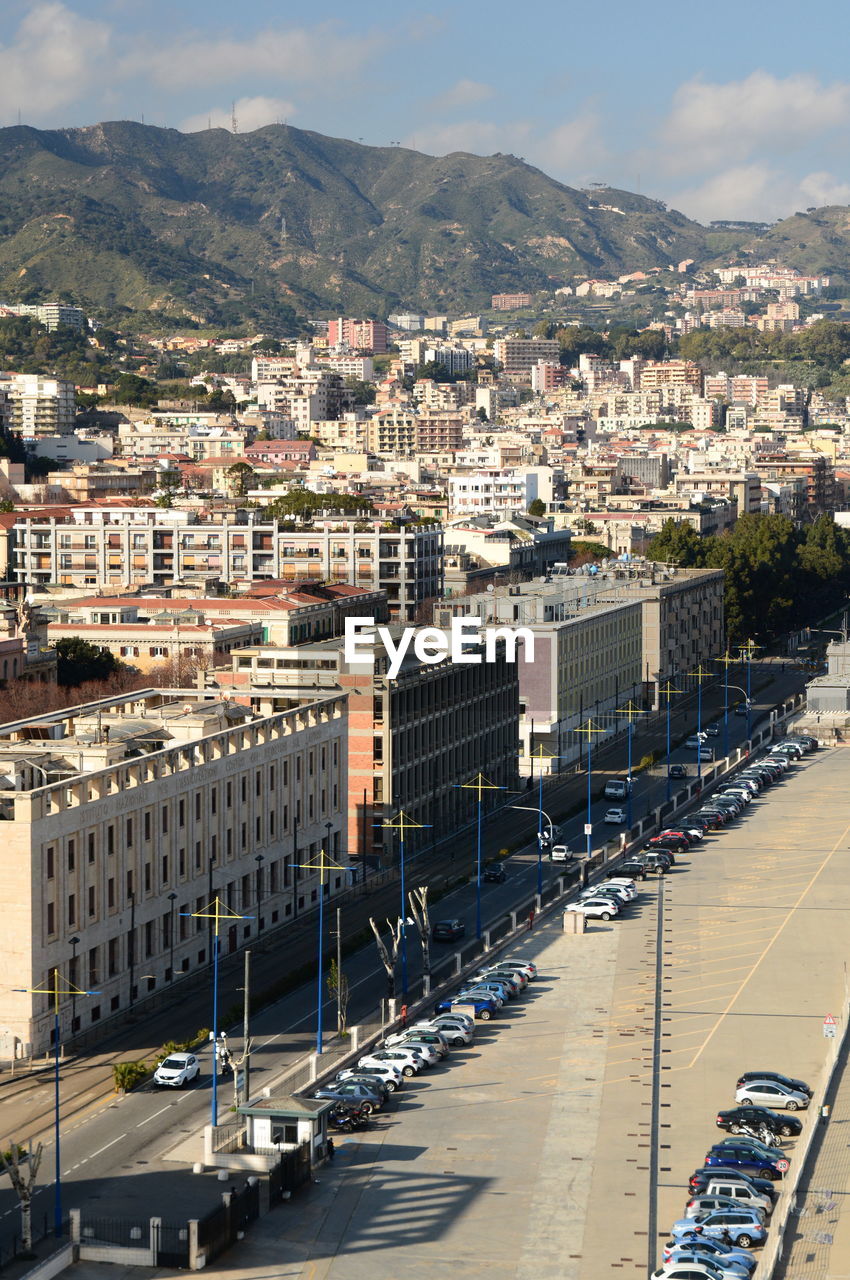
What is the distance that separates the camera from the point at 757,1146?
5591 centimetres

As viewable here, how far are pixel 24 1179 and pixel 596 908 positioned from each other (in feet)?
119

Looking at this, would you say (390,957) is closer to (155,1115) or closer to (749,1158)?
(155,1115)

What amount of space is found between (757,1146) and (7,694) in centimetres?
6110

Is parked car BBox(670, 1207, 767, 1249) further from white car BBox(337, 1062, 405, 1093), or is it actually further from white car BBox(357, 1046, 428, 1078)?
white car BBox(357, 1046, 428, 1078)

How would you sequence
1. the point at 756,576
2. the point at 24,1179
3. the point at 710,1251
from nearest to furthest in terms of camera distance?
the point at 710,1251 → the point at 24,1179 → the point at 756,576

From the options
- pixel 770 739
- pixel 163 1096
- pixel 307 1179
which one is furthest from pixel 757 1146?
pixel 770 739

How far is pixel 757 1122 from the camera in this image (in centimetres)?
5816

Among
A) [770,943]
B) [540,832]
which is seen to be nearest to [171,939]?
[770,943]

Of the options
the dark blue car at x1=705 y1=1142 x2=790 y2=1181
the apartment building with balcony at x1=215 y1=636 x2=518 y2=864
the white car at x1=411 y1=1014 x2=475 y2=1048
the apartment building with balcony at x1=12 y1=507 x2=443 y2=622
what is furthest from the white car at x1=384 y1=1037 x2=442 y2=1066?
the apartment building with balcony at x1=12 y1=507 x2=443 y2=622

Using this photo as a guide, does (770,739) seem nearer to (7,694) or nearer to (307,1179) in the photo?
(7,694)

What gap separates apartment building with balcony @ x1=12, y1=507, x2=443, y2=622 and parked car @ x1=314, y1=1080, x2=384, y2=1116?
109824 mm

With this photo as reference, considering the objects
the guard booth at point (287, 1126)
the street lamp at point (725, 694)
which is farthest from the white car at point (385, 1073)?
the street lamp at point (725, 694)

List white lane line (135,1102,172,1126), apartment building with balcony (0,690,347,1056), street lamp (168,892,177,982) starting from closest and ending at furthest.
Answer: white lane line (135,1102,172,1126), apartment building with balcony (0,690,347,1056), street lamp (168,892,177,982)

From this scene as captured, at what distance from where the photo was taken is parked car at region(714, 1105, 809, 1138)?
58094 millimetres
